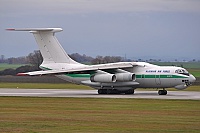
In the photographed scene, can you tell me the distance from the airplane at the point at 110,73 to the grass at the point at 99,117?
1290 centimetres

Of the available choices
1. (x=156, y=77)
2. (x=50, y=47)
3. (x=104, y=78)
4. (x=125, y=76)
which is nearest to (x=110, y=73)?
(x=104, y=78)

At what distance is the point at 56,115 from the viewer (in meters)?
28.4

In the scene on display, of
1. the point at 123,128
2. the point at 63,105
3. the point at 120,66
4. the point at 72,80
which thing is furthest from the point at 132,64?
the point at 123,128

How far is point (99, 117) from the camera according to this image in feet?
90.0

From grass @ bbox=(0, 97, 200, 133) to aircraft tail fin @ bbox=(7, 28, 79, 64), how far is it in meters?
16.9

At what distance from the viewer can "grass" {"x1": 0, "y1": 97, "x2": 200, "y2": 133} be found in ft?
75.9

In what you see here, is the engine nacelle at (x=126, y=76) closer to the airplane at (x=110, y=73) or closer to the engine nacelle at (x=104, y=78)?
the airplane at (x=110, y=73)

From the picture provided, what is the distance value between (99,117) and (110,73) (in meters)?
23.8

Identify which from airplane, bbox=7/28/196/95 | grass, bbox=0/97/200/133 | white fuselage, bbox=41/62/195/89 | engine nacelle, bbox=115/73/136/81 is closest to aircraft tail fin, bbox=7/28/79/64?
airplane, bbox=7/28/196/95

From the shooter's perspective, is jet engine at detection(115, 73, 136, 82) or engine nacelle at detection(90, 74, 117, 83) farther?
engine nacelle at detection(90, 74, 117, 83)

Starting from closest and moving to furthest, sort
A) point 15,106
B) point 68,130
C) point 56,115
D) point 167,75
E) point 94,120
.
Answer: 1. point 68,130
2. point 94,120
3. point 56,115
4. point 15,106
5. point 167,75

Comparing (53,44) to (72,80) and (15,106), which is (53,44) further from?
(15,106)

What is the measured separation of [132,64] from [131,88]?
192 centimetres

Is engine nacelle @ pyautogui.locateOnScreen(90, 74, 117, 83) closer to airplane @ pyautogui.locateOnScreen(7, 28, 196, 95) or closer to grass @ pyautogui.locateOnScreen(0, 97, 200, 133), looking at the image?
airplane @ pyautogui.locateOnScreen(7, 28, 196, 95)
